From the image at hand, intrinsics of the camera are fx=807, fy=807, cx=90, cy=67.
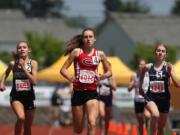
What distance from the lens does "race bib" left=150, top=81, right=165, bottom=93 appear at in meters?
14.7

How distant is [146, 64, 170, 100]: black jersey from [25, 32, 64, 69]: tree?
54274 mm

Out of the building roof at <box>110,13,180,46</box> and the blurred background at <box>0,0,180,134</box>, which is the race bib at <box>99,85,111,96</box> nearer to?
the blurred background at <box>0,0,180,134</box>

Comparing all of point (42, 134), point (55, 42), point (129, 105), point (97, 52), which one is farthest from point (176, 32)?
point (97, 52)

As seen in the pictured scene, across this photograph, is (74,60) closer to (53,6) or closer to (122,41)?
(122,41)

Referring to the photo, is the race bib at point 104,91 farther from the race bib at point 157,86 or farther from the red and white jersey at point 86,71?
the red and white jersey at point 86,71

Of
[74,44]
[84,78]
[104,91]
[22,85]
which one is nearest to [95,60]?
[84,78]

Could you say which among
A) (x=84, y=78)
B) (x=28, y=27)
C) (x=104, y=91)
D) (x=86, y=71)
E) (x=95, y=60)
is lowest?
(x=28, y=27)

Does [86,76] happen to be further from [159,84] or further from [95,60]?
[159,84]

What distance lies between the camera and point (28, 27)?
321 feet

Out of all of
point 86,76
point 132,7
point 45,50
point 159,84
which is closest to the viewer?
point 86,76

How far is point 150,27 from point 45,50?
1717 cm

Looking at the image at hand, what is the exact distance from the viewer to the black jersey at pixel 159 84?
14.7 metres

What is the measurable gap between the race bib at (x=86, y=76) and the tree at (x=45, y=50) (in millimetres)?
55464

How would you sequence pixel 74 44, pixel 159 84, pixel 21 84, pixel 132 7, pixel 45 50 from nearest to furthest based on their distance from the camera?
pixel 74 44 → pixel 21 84 → pixel 159 84 → pixel 45 50 → pixel 132 7
